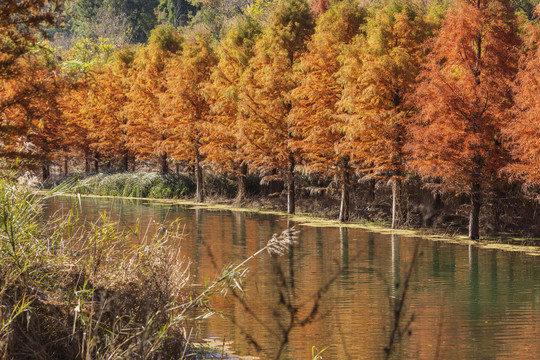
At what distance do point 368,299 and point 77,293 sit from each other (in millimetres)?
7598

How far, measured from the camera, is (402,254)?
66.6ft

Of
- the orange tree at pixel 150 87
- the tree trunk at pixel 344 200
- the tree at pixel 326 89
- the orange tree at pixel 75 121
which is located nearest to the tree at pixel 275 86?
the tree at pixel 326 89

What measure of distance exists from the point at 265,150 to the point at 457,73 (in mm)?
11502

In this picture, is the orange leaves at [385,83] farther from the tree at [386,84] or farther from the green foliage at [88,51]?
the green foliage at [88,51]

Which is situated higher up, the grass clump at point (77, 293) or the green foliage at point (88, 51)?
the green foliage at point (88, 51)

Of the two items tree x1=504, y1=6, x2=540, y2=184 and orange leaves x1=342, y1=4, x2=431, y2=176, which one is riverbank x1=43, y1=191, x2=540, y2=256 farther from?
orange leaves x1=342, y1=4, x2=431, y2=176

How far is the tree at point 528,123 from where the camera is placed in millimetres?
20250

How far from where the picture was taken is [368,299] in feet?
45.6

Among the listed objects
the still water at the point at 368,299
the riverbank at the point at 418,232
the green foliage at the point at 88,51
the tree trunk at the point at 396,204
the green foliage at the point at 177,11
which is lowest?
the still water at the point at 368,299

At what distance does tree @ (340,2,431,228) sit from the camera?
25.8 m

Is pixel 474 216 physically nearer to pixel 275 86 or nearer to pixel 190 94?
pixel 275 86

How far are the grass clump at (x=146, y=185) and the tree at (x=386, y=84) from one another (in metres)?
17.0

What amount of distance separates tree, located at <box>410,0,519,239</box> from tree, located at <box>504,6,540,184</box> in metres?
1.13

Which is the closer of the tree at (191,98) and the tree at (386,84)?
the tree at (386,84)
